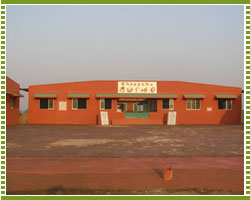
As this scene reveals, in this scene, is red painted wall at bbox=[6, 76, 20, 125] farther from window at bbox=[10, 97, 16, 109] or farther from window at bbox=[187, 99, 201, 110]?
window at bbox=[187, 99, 201, 110]

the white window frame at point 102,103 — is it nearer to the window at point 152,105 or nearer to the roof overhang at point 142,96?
the roof overhang at point 142,96

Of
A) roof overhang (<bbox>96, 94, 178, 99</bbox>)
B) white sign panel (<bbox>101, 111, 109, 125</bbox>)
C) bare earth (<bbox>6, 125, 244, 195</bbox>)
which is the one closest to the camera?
bare earth (<bbox>6, 125, 244, 195</bbox>)

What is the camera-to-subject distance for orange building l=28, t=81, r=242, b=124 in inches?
1077

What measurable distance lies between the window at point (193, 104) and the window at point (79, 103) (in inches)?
469

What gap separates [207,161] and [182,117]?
65.0 feet

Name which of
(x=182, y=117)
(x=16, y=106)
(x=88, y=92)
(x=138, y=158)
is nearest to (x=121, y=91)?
(x=88, y=92)

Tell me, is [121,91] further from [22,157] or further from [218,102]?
[22,157]

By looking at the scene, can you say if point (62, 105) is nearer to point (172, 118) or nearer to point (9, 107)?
point (9, 107)

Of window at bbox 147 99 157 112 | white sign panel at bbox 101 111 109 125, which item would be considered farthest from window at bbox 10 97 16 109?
window at bbox 147 99 157 112

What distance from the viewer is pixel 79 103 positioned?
27422 millimetres

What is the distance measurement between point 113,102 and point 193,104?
927 cm

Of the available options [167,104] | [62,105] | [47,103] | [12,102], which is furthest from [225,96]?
[12,102]

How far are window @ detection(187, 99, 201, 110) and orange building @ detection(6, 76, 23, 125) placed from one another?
63.3 feet

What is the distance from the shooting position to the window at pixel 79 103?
27.4 meters
